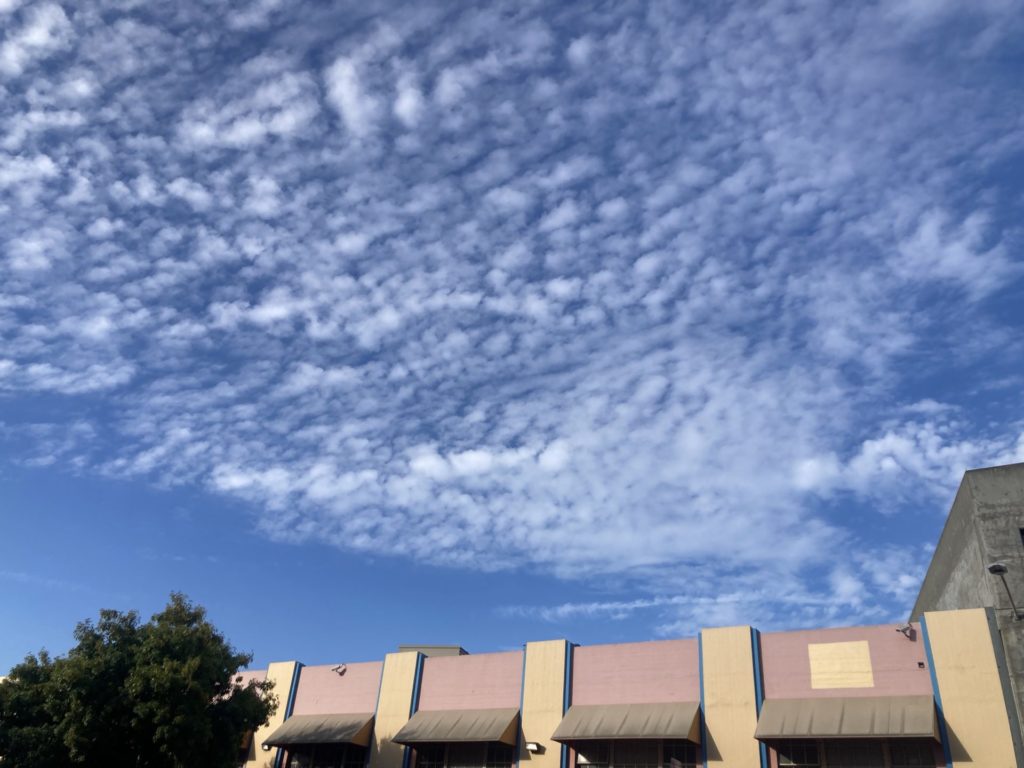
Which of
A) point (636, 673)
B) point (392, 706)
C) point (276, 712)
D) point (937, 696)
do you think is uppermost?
point (636, 673)

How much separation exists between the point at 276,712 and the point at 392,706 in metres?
6.09

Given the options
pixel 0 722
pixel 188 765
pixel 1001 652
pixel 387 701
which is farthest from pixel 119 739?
pixel 1001 652

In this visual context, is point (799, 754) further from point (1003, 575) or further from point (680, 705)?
point (1003, 575)

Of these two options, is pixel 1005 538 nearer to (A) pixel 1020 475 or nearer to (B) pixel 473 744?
(A) pixel 1020 475

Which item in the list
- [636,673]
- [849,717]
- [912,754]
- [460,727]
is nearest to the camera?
[912,754]

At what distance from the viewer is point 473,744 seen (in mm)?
33219

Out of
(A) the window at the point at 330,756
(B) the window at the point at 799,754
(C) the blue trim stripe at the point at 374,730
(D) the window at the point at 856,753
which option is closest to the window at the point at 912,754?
(D) the window at the point at 856,753

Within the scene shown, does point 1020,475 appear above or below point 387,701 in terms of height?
above

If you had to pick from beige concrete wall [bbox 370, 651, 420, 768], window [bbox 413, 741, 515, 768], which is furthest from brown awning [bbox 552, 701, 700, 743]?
beige concrete wall [bbox 370, 651, 420, 768]

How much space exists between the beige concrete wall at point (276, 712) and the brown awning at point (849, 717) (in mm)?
20881

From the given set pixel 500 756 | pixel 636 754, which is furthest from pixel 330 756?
pixel 636 754

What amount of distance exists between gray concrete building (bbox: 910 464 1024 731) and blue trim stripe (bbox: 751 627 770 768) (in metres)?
7.15

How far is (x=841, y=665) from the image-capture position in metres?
28.3

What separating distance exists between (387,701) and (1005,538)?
24131 millimetres
